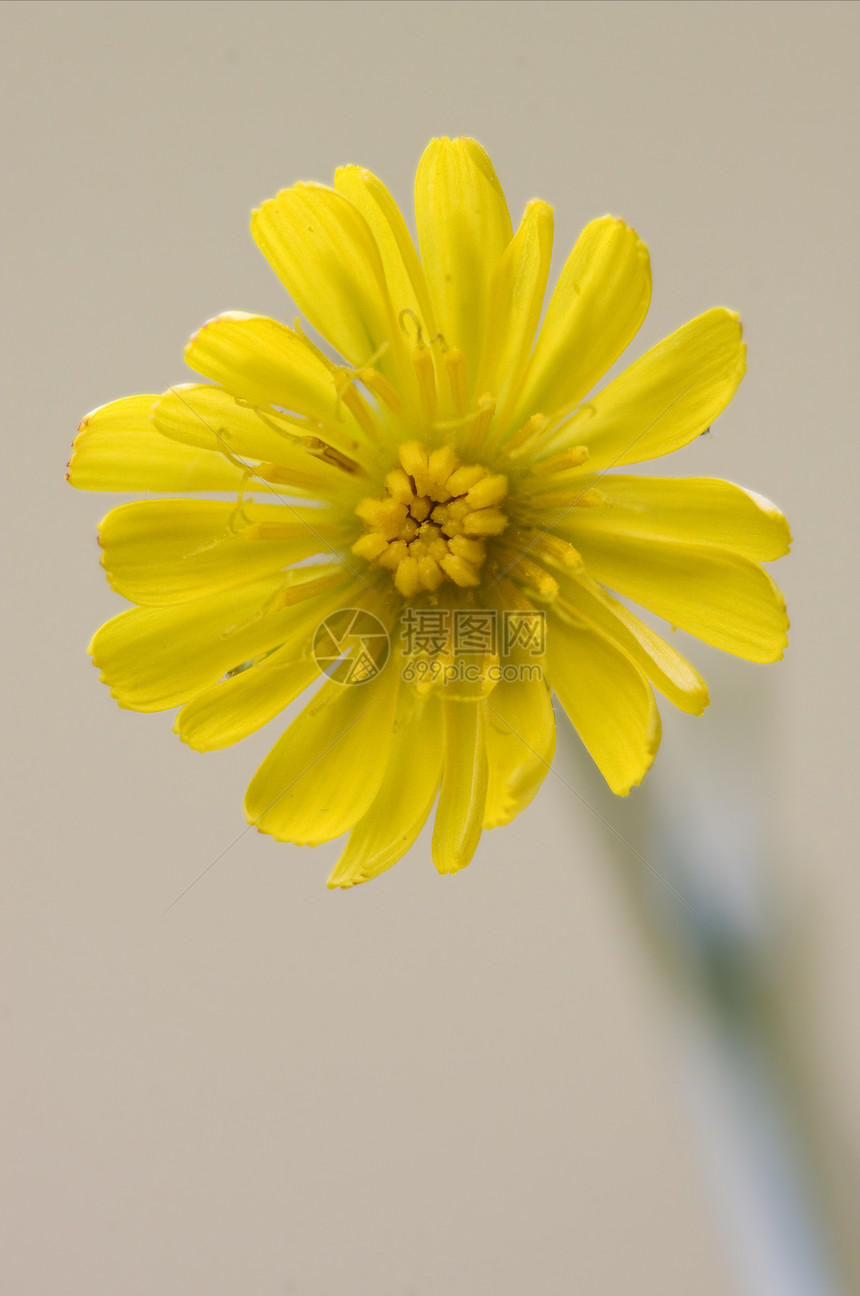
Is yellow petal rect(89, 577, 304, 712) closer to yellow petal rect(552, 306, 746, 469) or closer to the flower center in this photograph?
the flower center

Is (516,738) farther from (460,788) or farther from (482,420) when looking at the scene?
(482,420)

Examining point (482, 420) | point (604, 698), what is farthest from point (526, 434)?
point (604, 698)

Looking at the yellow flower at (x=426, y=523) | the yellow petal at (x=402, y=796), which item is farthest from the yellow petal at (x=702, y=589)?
the yellow petal at (x=402, y=796)

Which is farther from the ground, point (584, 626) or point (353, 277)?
point (353, 277)

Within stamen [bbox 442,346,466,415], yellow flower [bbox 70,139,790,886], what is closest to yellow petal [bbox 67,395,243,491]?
yellow flower [bbox 70,139,790,886]

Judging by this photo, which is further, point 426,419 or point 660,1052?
point 660,1052

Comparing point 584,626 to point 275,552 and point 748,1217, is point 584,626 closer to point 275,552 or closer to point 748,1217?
point 275,552

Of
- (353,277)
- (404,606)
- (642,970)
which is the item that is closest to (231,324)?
(353,277)

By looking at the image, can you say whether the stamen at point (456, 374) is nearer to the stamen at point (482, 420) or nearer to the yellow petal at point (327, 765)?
the stamen at point (482, 420)
